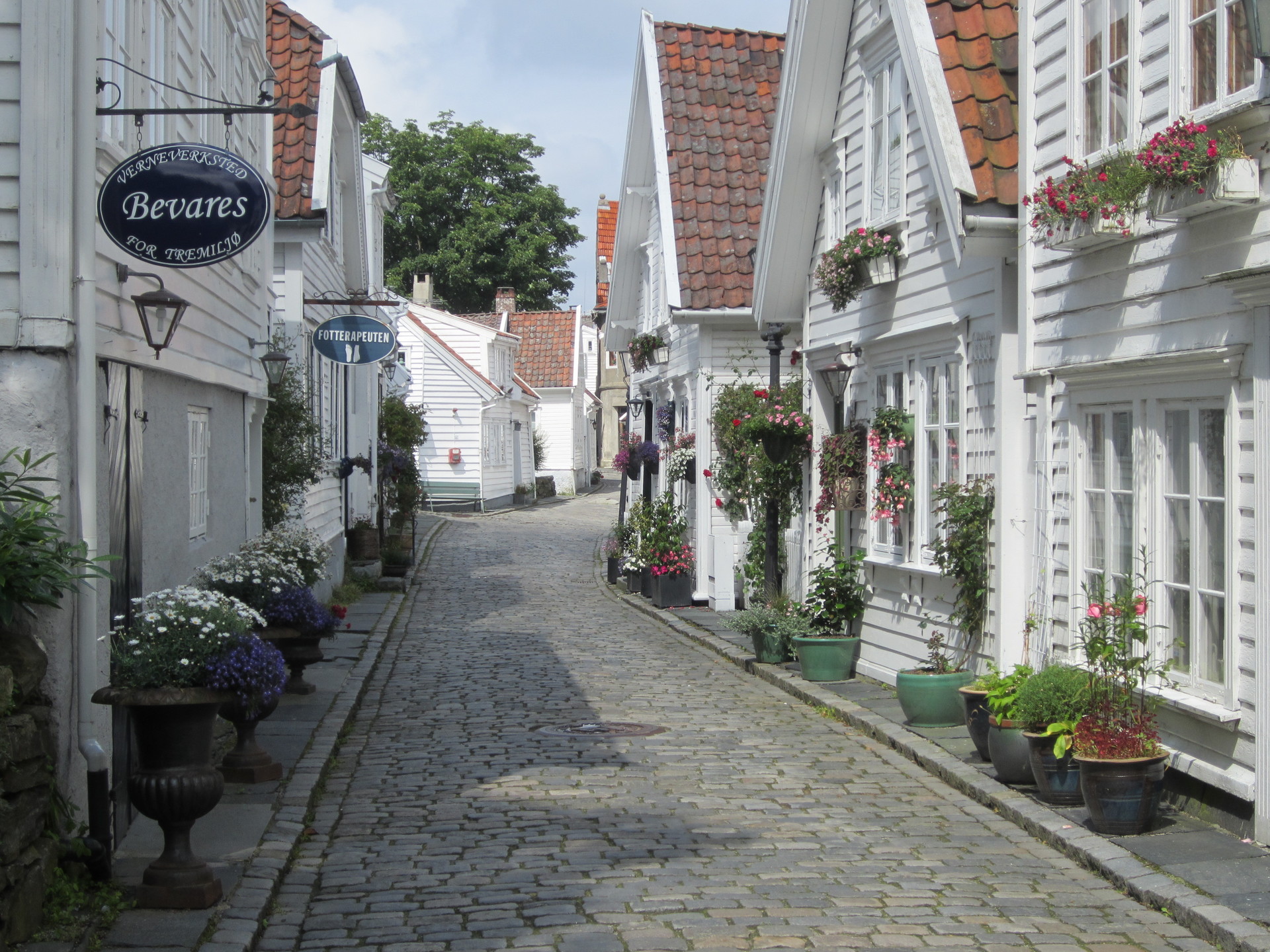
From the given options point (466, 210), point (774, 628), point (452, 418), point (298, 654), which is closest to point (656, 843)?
point (298, 654)

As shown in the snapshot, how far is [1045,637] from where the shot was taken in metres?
8.55

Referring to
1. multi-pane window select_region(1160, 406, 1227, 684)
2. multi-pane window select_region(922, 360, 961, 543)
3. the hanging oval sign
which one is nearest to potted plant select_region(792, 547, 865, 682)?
multi-pane window select_region(922, 360, 961, 543)

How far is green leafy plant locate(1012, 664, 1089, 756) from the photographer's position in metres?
7.06

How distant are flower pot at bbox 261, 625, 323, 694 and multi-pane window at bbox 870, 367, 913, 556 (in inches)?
192

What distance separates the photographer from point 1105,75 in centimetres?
769

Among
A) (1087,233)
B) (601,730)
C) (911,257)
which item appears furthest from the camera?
(911,257)

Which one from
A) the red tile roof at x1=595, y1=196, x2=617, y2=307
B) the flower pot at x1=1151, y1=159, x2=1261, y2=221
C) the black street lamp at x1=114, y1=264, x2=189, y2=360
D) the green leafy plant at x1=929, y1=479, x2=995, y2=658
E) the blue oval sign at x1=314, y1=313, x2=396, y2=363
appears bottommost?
the green leafy plant at x1=929, y1=479, x2=995, y2=658

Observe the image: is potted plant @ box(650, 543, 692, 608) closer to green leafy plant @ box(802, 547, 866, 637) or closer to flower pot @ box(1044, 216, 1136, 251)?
green leafy plant @ box(802, 547, 866, 637)

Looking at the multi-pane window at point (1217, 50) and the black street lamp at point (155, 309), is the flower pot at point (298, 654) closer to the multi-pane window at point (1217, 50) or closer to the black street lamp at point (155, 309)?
the black street lamp at point (155, 309)

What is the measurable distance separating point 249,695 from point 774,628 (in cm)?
739

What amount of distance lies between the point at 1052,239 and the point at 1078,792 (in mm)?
3157

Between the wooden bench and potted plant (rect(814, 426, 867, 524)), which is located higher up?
potted plant (rect(814, 426, 867, 524))

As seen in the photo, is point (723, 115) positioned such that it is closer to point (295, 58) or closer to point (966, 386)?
point (295, 58)

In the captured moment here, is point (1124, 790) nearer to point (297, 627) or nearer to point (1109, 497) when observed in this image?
point (1109, 497)
